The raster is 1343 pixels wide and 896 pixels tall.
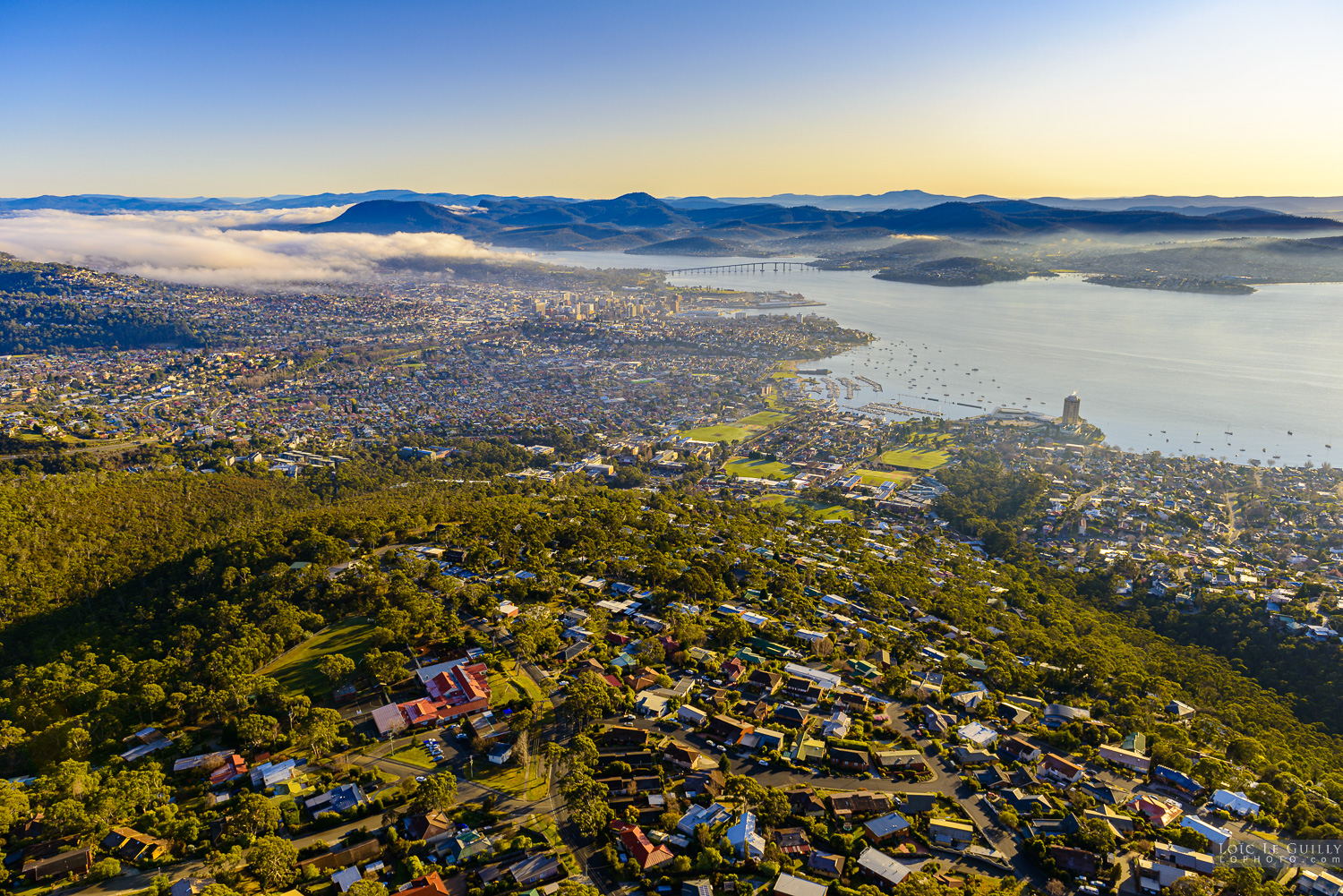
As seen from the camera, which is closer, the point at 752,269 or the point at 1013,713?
the point at 1013,713

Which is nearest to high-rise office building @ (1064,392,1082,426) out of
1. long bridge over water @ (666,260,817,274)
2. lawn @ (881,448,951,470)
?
lawn @ (881,448,951,470)

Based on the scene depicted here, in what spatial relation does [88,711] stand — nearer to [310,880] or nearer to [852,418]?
[310,880]

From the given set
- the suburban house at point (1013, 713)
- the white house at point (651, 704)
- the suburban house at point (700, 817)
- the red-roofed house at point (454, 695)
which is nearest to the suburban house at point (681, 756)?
the suburban house at point (700, 817)

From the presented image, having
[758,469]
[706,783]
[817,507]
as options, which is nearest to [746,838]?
[706,783]

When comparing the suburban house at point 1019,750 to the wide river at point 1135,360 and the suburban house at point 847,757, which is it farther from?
the wide river at point 1135,360

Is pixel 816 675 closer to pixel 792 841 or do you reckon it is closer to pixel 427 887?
pixel 792 841

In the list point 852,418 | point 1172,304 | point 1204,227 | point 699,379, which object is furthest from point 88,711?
point 1204,227
